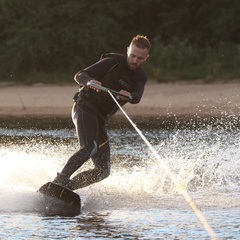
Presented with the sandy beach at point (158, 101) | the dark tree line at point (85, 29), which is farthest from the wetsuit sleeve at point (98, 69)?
the dark tree line at point (85, 29)

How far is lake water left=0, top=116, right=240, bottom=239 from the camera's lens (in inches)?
371

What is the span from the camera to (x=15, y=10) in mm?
25000

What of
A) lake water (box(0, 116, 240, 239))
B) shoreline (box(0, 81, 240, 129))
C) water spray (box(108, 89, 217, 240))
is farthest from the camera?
shoreline (box(0, 81, 240, 129))

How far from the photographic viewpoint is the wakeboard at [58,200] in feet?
33.1

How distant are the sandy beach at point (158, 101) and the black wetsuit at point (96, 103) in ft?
33.3

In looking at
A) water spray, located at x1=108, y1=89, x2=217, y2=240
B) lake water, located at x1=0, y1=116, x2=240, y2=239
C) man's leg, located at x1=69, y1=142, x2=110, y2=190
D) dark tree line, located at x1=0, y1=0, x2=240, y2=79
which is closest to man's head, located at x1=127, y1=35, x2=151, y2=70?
water spray, located at x1=108, y1=89, x2=217, y2=240

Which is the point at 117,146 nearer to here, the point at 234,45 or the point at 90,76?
the point at 90,76

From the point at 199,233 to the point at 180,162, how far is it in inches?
156

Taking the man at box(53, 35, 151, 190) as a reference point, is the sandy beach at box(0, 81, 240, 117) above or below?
above

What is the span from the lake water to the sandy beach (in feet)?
15.3

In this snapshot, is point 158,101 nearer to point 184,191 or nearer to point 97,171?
point 184,191

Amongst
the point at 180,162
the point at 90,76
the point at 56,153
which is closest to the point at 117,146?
the point at 56,153

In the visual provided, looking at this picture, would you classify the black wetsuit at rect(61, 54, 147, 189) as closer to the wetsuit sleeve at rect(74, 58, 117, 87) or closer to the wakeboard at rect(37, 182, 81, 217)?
the wetsuit sleeve at rect(74, 58, 117, 87)

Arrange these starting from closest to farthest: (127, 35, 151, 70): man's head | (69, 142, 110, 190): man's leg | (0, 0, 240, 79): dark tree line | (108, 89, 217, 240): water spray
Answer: (108, 89, 217, 240): water spray, (127, 35, 151, 70): man's head, (69, 142, 110, 190): man's leg, (0, 0, 240, 79): dark tree line
